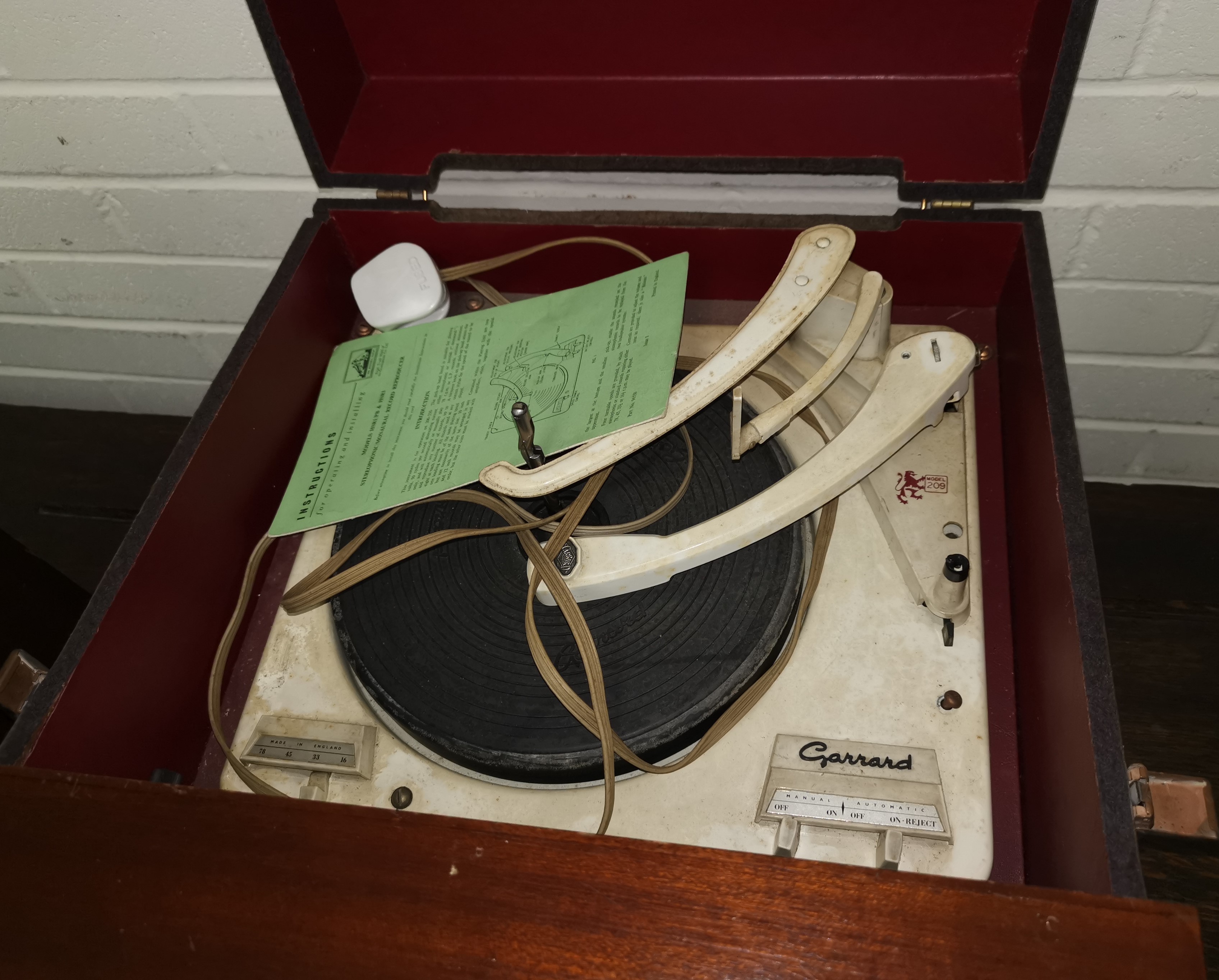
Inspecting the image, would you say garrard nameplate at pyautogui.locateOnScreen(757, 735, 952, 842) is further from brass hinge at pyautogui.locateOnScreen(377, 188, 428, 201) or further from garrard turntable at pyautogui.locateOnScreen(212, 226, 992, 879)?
brass hinge at pyautogui.locateOnScreen(377, 188, 428, 201)

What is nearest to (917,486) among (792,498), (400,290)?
(792,498)

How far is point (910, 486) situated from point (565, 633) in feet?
0.93

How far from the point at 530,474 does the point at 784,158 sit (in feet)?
1.14

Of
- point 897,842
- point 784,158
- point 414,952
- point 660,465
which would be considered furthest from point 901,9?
point 414,952

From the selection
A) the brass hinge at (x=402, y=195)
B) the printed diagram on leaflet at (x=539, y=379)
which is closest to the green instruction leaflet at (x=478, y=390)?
the printed diagram on leaflet at (x=539, y=379)

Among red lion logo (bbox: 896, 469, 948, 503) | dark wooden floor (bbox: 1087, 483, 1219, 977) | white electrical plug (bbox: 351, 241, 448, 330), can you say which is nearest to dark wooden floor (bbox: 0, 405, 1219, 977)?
dark wooden floor (bbox: 1087, 483, 1219, 977)

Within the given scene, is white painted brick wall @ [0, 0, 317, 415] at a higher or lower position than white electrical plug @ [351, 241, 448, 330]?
higher

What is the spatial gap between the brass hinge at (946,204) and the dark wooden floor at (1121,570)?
0.44m

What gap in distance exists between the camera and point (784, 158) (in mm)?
773

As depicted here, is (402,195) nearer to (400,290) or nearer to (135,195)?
(400,290)

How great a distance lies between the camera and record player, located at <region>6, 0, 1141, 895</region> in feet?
1.95

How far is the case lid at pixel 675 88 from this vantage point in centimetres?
76

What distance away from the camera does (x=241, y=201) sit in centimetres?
106

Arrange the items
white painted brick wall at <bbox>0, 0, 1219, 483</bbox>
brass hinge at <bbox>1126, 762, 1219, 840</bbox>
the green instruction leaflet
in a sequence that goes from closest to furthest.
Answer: brass hinge at <bbox>1126, 762, 1219, 840</bbox> < the green instruction leaflet < white painted brick wall at <bbox>0, 0, 1219, 483</bbox>
